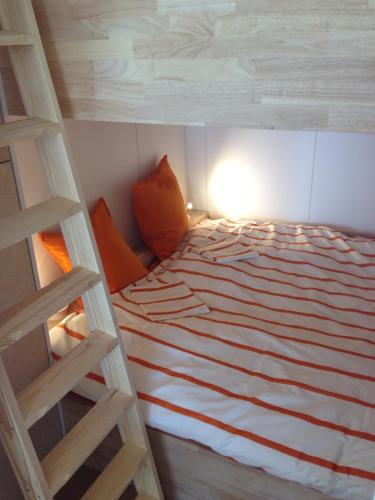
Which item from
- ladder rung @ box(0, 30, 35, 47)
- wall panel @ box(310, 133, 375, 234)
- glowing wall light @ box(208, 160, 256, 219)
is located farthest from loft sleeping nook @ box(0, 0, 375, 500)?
glowing wall light @ box(208, 160, 256, 219)

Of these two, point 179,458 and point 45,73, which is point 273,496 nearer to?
point 179,458

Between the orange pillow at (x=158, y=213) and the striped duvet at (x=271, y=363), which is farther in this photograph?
the orange pillow at (x=158, y=213)

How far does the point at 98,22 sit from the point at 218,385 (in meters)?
1.23

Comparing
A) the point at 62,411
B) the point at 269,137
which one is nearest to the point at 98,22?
the point at 62,411

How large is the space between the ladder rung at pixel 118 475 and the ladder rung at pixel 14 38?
1301 millimetres

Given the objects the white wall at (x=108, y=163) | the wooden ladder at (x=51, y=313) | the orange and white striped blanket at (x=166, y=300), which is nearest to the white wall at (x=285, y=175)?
the white wall at (x=108, y=163)

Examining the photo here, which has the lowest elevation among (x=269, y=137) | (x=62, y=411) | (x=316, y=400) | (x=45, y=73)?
(x=62, y=411)

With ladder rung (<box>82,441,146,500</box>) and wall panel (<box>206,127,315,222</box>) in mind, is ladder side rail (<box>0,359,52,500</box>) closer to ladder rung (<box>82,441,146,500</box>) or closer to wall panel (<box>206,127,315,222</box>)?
ladder rung (<box>82,441,146,500</box>)

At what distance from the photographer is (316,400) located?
1.57 meters

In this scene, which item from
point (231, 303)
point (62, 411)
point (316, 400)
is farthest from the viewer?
point (231, 303)

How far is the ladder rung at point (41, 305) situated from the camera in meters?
1.10

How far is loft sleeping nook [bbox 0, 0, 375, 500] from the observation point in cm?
107

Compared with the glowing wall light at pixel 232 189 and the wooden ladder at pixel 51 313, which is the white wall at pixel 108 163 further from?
the wooden ladder at pixel 51 313

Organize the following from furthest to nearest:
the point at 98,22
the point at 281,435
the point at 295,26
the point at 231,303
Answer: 1. the point at 231,303
2. the point at 281,435
3. the point at 98,22
4. the point at 295,26
